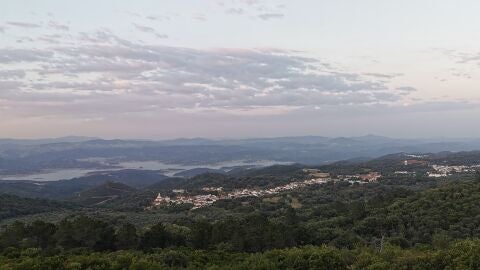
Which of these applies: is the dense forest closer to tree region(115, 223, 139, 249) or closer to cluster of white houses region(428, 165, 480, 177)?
tree region(115, 223, 139, 249)

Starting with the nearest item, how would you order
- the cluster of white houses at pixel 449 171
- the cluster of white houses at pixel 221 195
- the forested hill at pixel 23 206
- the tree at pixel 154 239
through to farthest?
the tree at pixel 154 239, the forested hill at pixel 23 206, the cluster of white houses at pixel 221 195, the cluster of white houses at pixel 449 171

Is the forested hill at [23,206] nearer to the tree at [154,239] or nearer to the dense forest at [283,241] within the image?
the dense forest at [283,241]

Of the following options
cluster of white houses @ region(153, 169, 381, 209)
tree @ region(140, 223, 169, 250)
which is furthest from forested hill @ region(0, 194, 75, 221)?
tree @ region(140, 223, 169, 250)

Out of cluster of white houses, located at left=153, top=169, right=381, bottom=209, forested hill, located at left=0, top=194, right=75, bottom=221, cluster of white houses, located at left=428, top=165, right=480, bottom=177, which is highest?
cluster of white houses, located at left=428, top=165, right=480, bottom=177

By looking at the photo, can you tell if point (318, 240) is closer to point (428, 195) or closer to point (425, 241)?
point (425, 241)

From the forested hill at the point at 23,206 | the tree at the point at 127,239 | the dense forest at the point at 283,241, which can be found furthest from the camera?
the forested hill at the point at 23,206

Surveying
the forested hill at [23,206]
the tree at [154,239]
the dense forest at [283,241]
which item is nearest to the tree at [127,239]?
the dense forest at [283,241]

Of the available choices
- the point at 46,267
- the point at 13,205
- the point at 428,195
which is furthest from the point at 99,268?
the point at 13,205

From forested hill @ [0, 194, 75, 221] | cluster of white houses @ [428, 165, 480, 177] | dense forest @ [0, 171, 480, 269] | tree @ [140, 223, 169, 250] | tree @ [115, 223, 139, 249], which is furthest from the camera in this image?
cluster of white houses @ [428, 165, 480, 177]

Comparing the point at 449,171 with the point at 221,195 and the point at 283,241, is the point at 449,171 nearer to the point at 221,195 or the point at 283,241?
the point at 221,195

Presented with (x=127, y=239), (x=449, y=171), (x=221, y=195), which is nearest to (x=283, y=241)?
(x=127, y=239)

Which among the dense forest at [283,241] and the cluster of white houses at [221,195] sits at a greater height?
the dense forest at [283,241]

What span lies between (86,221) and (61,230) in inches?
55.8

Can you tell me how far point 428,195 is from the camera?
36031mm
